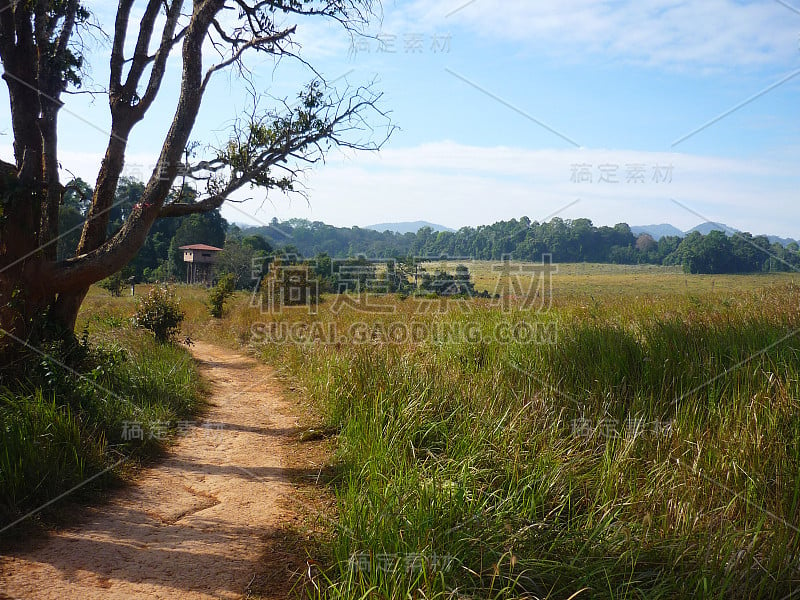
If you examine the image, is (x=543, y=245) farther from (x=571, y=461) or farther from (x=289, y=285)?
(x=571, y=461)

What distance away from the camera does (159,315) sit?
12047 millimetres

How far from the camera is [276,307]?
1825 cm

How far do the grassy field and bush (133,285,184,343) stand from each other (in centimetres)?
560

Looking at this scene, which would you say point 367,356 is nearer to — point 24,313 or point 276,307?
point 24,313

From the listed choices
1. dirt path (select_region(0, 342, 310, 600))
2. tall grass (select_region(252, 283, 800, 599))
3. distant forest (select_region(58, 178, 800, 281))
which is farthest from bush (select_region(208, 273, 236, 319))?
A: dirt path (select_region(0, 342, 310, 600))

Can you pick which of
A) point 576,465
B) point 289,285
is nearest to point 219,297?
point 289,285

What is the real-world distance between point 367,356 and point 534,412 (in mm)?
2345

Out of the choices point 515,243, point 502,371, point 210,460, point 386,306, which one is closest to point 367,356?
point 502,371

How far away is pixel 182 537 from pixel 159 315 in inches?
361

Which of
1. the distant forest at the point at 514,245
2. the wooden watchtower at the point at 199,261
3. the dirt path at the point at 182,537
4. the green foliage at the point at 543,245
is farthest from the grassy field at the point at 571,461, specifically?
the wooden watchtower at the point at 199,261

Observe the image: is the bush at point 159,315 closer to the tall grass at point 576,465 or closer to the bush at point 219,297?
the tall grass at point 576,465

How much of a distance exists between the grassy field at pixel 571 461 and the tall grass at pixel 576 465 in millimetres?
16

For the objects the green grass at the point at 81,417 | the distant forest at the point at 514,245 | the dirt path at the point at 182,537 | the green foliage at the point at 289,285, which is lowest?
the dirt path at the point at 182,537

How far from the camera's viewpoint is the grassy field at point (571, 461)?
3012mm
